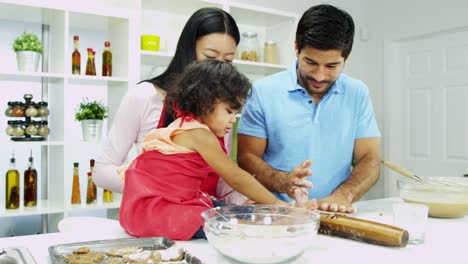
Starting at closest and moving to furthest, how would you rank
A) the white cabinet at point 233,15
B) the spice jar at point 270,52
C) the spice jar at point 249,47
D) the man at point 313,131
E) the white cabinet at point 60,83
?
the man at point 313,131 → the white cabinet at point 60,83 → the white cabinet at point 233,15 → the spice jar at point 249,47 → the spice jar at point 270,52

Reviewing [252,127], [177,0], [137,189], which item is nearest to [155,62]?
[177,0]

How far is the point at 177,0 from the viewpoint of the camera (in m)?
3.28

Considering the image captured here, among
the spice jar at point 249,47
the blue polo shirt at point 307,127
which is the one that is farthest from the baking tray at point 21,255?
the spice jar at point 249,47

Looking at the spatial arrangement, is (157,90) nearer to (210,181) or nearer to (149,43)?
(210,181)

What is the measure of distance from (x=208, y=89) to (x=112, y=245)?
50 centimetres

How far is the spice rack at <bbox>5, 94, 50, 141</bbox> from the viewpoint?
2740mm

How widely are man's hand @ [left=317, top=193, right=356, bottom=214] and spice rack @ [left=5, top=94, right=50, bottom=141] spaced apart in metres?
1.87

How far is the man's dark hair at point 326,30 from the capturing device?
1.68 metres

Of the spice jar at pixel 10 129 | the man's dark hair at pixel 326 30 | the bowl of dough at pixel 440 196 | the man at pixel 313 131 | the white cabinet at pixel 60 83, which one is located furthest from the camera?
the white cabinet at pixel 60 83

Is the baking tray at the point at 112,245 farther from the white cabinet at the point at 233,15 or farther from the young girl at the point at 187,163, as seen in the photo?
the white cabinet at the point at 233,15

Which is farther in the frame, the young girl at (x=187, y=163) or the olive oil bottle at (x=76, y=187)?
the olive oil bottle at (x=76, y=187)

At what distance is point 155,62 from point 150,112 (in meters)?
1.78

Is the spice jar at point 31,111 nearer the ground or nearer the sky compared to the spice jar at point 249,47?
nearer the ground

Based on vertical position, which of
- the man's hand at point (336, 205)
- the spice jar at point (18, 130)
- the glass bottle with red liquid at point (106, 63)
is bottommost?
the man's hand at point (336, 205)
